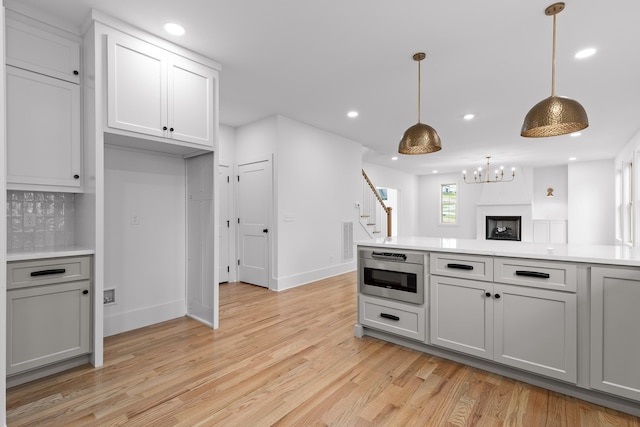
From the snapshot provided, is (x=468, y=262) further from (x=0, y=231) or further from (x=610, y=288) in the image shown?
(x=0, y=231)

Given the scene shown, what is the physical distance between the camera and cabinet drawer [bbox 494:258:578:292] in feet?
6.54

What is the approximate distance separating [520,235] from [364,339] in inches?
347

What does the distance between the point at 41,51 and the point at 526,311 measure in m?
4.04

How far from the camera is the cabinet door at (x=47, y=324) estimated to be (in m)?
2.13

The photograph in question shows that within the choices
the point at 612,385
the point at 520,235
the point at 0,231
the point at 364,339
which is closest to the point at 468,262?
the point at 612,385

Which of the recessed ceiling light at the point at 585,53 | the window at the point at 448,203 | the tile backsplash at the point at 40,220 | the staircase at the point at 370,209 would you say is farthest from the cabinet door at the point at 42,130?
the window at the point at 448,203

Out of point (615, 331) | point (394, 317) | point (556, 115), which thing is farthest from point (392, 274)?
point (556, 115)

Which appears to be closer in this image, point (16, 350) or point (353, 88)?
point (16, 350)

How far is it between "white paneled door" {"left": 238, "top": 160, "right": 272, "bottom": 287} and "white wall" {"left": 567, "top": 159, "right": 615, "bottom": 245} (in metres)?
8.71

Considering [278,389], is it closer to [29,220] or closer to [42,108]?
[29,220]

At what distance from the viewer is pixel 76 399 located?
2.02 metres

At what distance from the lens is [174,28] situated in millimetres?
2689

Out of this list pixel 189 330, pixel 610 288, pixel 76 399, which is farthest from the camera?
pixel 189 330

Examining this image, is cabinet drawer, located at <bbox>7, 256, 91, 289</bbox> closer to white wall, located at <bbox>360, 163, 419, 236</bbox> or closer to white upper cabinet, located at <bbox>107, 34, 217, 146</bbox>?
white upper cabinet, located at <bbox>107, 34, 217, 146</bbox>
